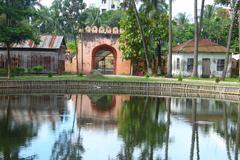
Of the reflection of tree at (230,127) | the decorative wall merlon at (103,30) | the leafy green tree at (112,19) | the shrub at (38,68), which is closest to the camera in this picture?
the reflection of tree at (230,127)

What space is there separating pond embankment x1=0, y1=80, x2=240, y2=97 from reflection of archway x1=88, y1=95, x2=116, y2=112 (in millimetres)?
4363

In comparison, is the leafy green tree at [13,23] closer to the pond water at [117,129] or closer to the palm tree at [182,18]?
the pond water at [117,129]

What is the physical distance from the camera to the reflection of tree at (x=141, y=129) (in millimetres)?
14742

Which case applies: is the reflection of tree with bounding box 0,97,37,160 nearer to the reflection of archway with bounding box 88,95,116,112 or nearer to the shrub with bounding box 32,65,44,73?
the reflection of archway with bounding box 88,95,116,112

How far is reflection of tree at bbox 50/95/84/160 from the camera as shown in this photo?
13.4 meters

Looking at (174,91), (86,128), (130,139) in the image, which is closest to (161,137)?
(130,139)

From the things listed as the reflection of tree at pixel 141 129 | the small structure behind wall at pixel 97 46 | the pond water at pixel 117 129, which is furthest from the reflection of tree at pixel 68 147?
the small structure behind wall at pixel 97 46

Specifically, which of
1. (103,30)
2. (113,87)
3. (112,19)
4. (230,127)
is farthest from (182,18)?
(230,127)

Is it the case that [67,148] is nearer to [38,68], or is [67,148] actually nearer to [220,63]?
[38,68]

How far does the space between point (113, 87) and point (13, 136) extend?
78.0ft

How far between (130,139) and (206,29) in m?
64.4

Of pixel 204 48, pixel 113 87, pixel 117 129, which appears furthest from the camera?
pixel 204 48

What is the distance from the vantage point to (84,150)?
47.2ft

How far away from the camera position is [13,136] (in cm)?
1634
